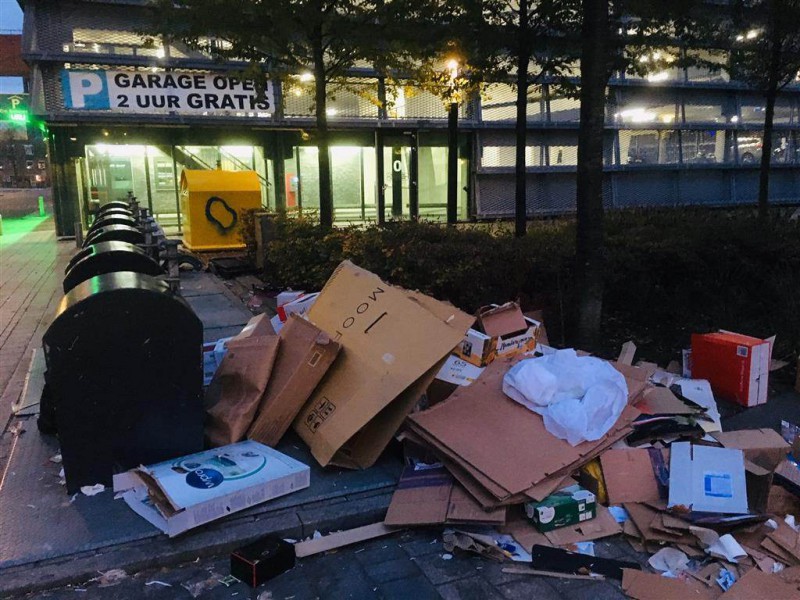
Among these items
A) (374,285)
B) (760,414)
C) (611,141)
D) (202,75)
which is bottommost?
(760,414)

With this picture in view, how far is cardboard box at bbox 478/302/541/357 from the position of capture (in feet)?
16.1

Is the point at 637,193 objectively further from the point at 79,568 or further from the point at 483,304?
the point at 79,568

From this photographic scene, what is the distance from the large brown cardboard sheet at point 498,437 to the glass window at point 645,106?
20375 millimetres

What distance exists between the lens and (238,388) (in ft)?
13.2

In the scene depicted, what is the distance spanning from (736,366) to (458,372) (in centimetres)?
225

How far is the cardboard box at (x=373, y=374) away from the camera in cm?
368

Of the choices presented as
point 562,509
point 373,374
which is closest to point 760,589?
point 562,509

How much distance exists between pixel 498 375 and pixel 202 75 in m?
14.9

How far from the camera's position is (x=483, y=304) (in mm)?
5898

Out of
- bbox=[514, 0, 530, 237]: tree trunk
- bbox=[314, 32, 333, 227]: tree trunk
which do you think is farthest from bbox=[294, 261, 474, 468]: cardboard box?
bbox=[314, 32, 333, 227]: tree trunk

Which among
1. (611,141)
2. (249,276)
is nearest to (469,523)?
(249,276)

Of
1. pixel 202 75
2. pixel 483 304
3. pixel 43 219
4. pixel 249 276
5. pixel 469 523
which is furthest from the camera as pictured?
pixel 43 219

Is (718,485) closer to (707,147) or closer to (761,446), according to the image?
(761,446)

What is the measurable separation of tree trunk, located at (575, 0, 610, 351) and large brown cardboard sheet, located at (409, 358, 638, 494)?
5.43 feet
